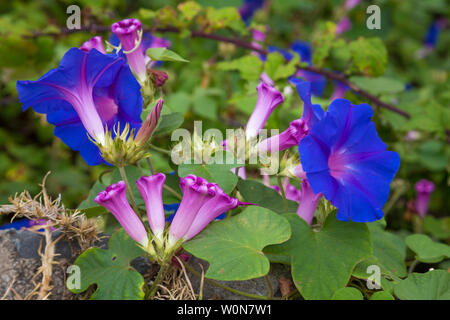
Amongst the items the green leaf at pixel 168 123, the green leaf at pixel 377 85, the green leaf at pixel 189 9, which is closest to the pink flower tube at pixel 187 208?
the green leaf at pixel 168 123

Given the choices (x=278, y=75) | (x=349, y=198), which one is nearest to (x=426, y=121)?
(x=278, y=75)

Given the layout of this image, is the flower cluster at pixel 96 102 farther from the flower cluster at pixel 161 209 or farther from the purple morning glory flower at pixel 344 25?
the purple morning glory flower at pixel 344 25

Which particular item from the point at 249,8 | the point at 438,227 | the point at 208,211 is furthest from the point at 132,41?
the point at 249,8

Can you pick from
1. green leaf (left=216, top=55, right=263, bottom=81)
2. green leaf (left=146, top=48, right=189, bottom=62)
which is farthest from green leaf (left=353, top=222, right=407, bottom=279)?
green leaf (left=216, top=55, right=263, bottom=81)

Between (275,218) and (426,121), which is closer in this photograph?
(275,218)

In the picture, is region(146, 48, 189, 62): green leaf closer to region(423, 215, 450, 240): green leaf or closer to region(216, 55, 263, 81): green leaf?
region(216, 55, 263, 81): green leaf

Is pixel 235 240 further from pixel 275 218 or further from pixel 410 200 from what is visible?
pixel 410 200
